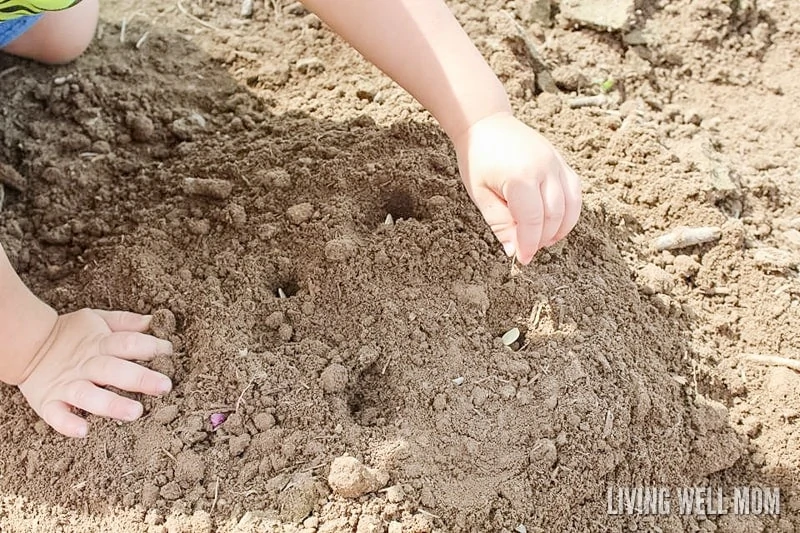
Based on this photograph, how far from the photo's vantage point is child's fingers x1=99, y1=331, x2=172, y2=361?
1.37m

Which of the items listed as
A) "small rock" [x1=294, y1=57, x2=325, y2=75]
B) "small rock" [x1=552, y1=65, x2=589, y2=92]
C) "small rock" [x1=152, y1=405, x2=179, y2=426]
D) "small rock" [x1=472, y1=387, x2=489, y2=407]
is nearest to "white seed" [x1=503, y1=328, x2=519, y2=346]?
"small rock" [x1=472, y1=387, x2=489, y2=407]

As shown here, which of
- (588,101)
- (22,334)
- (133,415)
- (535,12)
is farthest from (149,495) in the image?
(535,12)

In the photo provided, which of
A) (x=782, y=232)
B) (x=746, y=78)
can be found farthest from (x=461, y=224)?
(x=746, y=78)

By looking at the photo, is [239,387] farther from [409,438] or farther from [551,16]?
→ [551,16]

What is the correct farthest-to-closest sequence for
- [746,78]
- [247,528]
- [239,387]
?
[746,78], [239,387], [247,528]

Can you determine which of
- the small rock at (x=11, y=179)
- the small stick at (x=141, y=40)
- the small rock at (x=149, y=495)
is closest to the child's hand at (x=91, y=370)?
the small rock at (x=149, y=495)

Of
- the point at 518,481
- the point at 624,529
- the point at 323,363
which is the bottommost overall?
the point at 624,529

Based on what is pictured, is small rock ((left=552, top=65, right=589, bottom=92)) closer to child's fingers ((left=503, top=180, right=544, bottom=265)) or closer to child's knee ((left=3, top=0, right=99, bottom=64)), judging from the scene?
child's fingers ((left=503, top=180, right=544, bottom=265))

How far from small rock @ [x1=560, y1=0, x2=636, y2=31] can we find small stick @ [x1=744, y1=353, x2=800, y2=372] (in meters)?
0.81

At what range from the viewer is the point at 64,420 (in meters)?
1.33

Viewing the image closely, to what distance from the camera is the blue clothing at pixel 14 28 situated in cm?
171

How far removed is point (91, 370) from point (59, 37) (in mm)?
816

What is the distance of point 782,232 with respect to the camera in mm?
1641

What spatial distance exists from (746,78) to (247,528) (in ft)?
4.69
